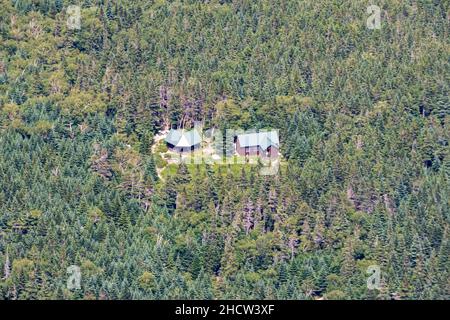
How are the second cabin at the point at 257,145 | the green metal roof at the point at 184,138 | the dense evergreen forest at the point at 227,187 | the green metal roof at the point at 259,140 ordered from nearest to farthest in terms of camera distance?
the dense evergreen forest at the point at 227,187 < the second cabin at the point at 257,145 < the green metal roof at the point at 259,140 < the green metal roof at the point at 184,138

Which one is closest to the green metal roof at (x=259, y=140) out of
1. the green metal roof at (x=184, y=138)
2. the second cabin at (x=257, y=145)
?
the second cabin at (x=257, y=145)

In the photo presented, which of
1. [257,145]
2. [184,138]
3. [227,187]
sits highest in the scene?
[184,138]

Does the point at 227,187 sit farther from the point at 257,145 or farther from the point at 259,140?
the point at 259,140

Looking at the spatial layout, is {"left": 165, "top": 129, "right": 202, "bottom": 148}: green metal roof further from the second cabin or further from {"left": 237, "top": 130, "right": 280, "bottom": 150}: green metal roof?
{"left": 237, "top": 130, "right": 280, "bottom": 150}: green metal roof

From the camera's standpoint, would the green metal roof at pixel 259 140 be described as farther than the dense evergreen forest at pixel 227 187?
Yes

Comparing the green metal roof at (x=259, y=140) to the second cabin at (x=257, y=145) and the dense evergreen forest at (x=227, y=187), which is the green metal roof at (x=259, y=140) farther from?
the dense evergreen forest at (x=227, y=187)

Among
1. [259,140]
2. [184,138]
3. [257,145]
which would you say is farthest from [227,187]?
[184,138]
